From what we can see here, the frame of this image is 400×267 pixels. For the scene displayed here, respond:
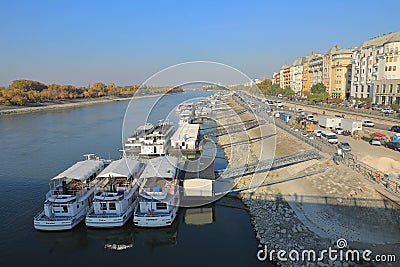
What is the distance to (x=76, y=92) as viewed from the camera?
8288 centimetres

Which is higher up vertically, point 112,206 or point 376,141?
point 376,141

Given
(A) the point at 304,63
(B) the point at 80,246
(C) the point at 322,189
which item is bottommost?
(B) the point at 80,246

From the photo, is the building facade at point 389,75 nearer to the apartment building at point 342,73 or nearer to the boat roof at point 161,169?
the apartment building at point 342,73

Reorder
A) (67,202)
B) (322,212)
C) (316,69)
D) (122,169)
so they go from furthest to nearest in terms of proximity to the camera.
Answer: (316,69), (122,169), (67,202), (322,212)

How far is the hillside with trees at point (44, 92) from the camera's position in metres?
58.4

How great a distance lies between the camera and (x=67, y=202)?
9578mm

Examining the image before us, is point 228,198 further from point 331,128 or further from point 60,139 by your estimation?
point 60,139

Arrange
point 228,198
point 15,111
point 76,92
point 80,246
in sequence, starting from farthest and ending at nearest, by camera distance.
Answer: point 76,92, point 15,111, point 228,198, point 80,246

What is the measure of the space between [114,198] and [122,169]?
1.69 meters

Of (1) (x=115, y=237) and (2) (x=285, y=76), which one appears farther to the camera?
(2) (x=285, y=76)

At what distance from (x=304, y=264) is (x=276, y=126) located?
17.0 meters

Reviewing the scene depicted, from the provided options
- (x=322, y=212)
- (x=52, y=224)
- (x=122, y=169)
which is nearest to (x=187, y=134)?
(x=122, y=169)

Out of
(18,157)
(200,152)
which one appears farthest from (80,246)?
(18,157)

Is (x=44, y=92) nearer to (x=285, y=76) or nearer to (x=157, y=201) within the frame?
(x=285, y=76)
